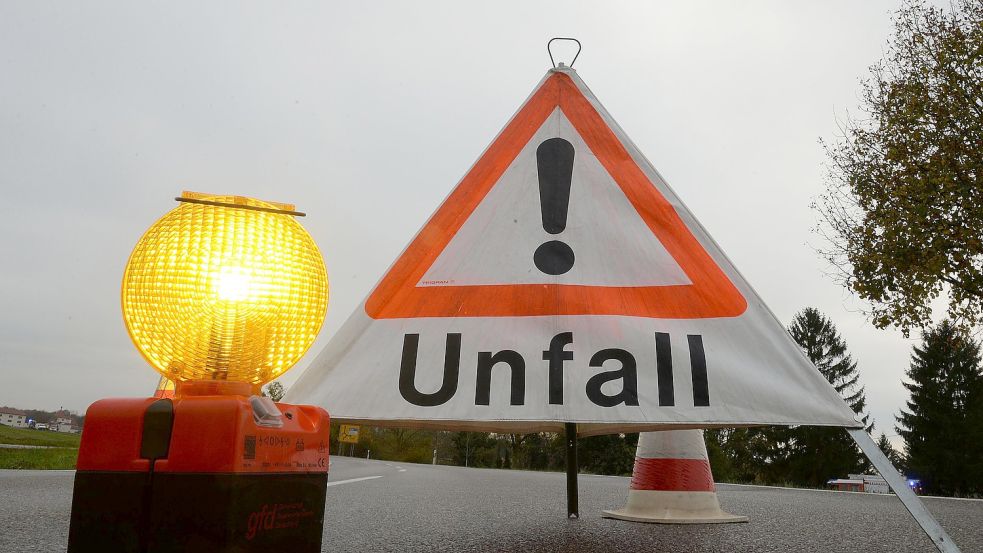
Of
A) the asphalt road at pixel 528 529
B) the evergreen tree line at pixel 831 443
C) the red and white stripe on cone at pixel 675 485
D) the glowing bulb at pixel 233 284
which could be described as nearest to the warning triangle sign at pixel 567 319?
the glowing bulb at pixel 233 284

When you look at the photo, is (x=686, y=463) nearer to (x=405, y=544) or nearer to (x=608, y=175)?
(x=405, y=544)

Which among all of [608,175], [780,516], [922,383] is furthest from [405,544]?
[922,383]

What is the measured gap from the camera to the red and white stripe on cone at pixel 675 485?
458 centimetres

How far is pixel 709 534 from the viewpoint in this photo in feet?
12.6

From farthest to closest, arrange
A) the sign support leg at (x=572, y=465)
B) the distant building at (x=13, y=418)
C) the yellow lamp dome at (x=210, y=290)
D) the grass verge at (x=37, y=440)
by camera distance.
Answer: the distant building at (x=13, y=418), the grass verge at (x=37, y=440), the sign support leg at (x=572, y=465), the yellow lamp dome at (x=210, y=290)

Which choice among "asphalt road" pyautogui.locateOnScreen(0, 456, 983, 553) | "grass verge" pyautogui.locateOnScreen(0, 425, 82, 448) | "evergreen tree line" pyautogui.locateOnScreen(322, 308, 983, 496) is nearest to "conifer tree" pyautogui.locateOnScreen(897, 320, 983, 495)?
"evergreen tree line" pyautogui.locateOnScreen(322, 308, 983, 496)

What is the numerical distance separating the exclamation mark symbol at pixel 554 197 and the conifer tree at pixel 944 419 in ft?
167

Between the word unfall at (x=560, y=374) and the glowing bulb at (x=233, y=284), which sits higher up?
the glowing bulb at (x=233, y=284)

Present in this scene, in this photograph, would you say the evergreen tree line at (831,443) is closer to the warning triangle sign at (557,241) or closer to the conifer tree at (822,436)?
the conifer tree at (822,436)

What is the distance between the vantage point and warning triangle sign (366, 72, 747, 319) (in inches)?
84.0

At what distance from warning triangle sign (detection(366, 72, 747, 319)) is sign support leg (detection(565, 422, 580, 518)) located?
0.56 m

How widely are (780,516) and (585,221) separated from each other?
4164 millimetres

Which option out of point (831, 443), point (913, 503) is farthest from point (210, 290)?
point (831, 443)

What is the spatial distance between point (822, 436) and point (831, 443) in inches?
50.3
